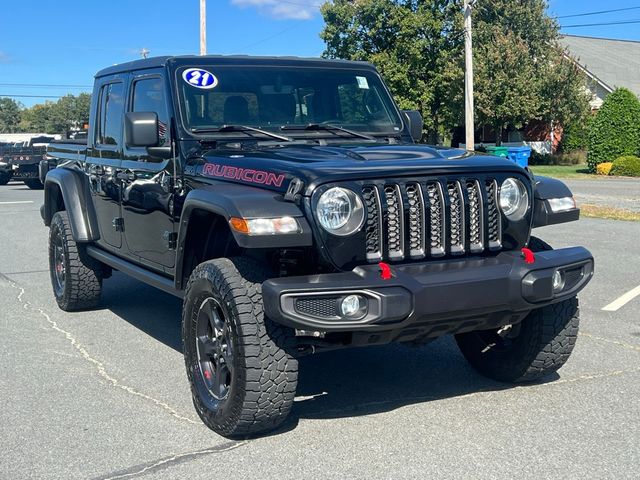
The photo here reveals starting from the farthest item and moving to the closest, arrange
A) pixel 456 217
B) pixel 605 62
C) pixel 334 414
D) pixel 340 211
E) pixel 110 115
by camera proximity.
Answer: pixel 605 62 → pixel 110 115 → pixel 334 414 → pixel 456 217 → pixel 340 211

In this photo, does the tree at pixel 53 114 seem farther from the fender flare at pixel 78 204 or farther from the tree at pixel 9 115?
the fender flare at pixel 78 204

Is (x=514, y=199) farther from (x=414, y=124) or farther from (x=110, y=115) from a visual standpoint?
(x=110, y=115)

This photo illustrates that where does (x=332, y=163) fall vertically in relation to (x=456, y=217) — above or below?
above

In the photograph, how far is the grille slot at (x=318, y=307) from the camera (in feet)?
11.9

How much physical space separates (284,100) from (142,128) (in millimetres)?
1025

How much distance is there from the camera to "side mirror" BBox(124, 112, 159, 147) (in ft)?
16.0

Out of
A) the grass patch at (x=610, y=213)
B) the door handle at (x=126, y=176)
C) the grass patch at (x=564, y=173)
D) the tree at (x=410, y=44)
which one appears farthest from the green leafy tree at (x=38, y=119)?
the door handle at (x=126, y=176)

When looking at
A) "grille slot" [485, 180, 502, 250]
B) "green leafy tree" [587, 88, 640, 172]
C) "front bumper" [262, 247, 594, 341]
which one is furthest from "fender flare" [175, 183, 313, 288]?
"green leafy tree" [587, 88, 640, 172]

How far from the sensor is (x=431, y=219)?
4051mm

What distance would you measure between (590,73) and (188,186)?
38.4 metres

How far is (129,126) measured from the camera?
16.1 ft

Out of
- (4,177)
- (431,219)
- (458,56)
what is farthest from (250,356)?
(458,56)

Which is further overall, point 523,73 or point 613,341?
point 523,73

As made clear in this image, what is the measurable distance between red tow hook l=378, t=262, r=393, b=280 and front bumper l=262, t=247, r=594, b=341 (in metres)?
0.02
